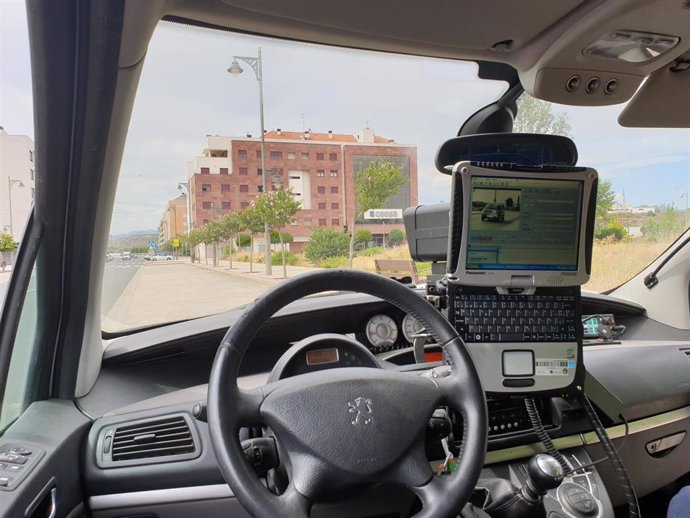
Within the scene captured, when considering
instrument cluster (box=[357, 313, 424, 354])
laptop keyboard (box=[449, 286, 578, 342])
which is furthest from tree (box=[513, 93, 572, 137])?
instrument cluster (box=[357, 313, 424, 354])

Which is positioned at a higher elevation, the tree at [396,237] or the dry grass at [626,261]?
the tree at [396,237]

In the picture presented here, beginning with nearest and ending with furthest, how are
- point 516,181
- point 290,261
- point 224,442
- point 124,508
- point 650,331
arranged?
1. point 224,442
2. point 124,508
3. point 516,181
4. point 290,261
5. point 650,331

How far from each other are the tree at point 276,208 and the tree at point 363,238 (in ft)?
0.98

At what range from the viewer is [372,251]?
193 centimetres

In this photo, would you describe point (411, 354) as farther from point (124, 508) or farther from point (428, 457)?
point (124, 508)

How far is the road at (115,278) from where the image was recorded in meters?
1.54

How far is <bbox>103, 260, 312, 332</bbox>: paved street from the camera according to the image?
1.73 metres

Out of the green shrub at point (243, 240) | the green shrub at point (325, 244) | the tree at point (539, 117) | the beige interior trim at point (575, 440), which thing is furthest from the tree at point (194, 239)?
the tree at point (539, 117)

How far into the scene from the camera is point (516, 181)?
1368mm

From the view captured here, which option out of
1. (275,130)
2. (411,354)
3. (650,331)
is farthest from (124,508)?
(650,331)

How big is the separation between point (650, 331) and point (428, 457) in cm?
225

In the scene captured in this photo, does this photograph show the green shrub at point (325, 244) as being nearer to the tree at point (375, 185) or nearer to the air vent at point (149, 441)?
the tree at point (375, 185)

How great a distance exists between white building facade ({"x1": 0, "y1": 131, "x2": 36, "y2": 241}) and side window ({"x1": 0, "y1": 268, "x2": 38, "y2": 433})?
0.50ft

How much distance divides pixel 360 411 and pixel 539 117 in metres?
1.69
